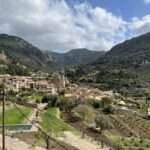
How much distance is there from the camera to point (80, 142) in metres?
40.5

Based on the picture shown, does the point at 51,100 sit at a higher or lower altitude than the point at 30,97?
higher

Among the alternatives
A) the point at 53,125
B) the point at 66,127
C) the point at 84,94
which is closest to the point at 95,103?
the point at 84,94

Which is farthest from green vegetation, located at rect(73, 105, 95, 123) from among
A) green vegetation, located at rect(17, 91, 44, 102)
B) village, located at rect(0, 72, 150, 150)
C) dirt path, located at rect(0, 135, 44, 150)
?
dirt path, located at rect(0, 135, 44, 150)

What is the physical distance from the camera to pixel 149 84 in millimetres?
155000

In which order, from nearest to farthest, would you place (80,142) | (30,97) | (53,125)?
1. (80,142)
2. (53,125)
3. (30,97)

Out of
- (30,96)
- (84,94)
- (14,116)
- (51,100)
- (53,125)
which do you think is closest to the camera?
(53,125)

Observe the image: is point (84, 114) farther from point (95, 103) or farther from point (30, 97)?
point (30, 97)

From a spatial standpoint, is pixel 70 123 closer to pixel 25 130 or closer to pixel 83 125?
pixel 83 125

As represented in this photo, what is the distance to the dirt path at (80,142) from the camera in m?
38.3

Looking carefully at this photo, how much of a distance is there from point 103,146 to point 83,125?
14345 mm

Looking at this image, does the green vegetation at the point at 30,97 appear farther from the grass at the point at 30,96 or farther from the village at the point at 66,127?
the village at the point at 66,127

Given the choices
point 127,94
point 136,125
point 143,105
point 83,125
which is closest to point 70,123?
point 83,125

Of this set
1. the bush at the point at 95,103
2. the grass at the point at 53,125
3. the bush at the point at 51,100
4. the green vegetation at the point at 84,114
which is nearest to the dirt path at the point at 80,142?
the grass at the point at 53,125

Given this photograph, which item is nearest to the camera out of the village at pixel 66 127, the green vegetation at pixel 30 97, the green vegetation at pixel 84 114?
the village at pixel 66 127
